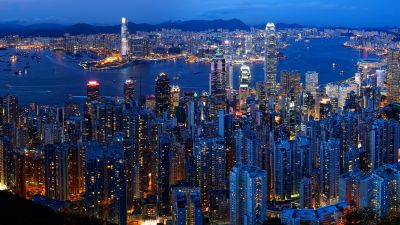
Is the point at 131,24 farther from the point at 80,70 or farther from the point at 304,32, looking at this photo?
the point at 304,32

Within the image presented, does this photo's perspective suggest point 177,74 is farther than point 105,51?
No

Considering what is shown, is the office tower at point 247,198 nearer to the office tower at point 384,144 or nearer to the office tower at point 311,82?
the office tower at point 384,144

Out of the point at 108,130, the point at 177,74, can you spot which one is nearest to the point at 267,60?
the point at 177,74

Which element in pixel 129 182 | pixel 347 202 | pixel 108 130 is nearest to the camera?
pixel 347 202

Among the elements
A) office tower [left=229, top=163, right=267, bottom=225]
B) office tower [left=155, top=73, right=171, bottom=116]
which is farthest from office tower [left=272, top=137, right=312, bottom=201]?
office tower [left=155, top=73, right=171, bottom=116]

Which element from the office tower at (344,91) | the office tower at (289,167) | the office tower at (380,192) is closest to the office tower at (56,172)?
the office tower at (289,167)

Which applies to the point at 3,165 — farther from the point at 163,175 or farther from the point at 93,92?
the point at 93,92

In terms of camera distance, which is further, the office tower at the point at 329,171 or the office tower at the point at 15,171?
the office tower at the point at 15,171

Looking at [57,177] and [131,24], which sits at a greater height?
[131,24]
